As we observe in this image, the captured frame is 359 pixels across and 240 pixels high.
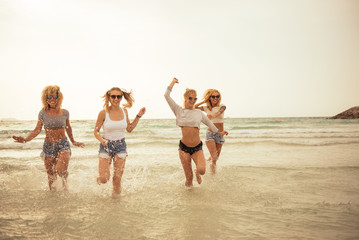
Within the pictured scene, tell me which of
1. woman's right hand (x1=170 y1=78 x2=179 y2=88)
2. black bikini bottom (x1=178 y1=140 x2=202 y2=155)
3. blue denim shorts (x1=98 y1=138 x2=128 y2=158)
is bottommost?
black bikini bottom (x1=178 y1=140 x2=202 y2=155)

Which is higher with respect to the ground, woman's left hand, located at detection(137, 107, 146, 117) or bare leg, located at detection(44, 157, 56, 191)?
woman's left hand, located at detection(137, 107, 146, 117)

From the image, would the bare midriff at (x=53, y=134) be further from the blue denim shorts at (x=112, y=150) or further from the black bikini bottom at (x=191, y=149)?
the black bikini bottom at (x=191, y=149)

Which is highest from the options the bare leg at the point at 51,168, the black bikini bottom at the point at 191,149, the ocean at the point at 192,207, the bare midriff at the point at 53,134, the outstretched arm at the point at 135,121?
the outstretched arm at the point at 135,121

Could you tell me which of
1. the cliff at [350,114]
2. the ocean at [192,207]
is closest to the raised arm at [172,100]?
the ocean at [192,207]

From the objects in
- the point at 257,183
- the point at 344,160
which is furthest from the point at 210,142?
the point at 344,160

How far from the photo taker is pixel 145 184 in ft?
21.4

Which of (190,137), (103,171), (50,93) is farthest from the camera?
(190,137)

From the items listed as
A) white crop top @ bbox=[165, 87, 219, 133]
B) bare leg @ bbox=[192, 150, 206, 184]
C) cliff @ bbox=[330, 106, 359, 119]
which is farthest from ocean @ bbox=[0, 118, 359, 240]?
cliff @ bbox=[330, 106, 359, 119]

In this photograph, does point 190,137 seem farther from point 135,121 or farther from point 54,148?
point 54,148

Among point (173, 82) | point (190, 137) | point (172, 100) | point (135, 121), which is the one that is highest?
point (173, 82)

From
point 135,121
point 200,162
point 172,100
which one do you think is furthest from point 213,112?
point 135,121

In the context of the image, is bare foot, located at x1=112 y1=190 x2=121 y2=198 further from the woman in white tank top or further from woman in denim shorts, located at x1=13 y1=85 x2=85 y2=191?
woman in denim shorts, located at x1=13 y1=85 x2=85 y2=191

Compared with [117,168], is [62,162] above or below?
above

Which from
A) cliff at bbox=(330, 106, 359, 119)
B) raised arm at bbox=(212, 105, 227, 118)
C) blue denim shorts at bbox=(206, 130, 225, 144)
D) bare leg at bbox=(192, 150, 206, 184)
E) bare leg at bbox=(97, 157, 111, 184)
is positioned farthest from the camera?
cliff at bbox=(330, 106, 359, 119)
